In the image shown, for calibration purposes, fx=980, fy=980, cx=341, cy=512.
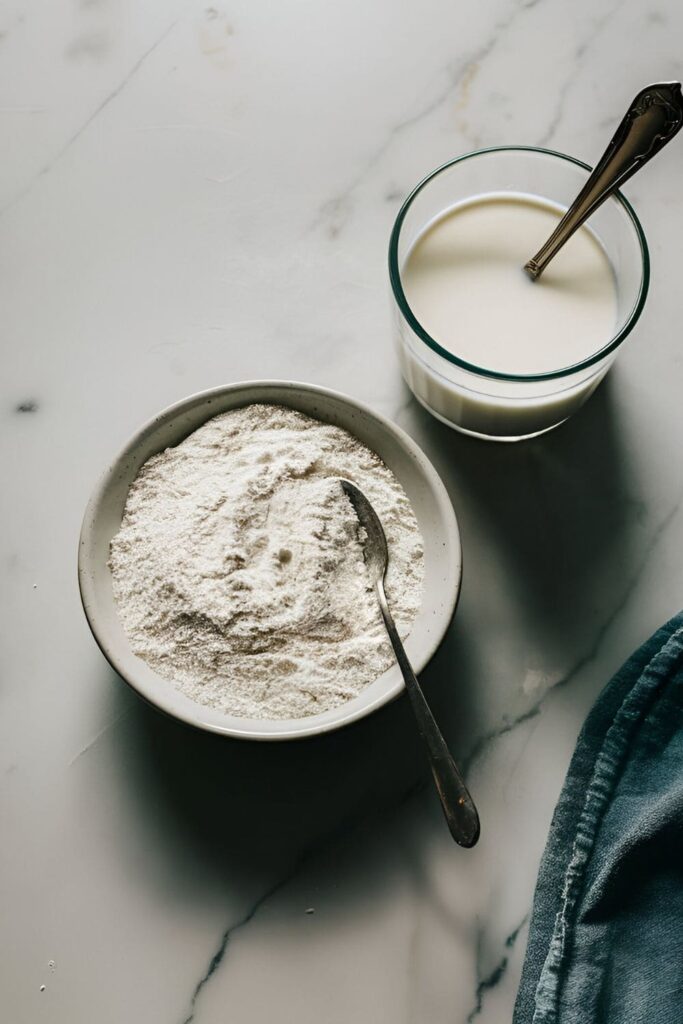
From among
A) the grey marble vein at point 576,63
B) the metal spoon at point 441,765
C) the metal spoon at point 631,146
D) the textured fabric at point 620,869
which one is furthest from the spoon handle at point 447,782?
the grey marble vein at point 576,63

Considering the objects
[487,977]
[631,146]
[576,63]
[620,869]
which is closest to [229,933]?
[487,977]

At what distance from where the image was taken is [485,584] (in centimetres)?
100

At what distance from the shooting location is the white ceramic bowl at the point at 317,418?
0.86 metres

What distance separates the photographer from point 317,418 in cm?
96

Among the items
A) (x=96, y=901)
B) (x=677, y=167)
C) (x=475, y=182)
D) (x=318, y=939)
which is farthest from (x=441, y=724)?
(x=677, y=167)

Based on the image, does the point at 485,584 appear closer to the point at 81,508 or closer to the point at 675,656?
the point at 675,656

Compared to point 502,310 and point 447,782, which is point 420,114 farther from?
point 447,782

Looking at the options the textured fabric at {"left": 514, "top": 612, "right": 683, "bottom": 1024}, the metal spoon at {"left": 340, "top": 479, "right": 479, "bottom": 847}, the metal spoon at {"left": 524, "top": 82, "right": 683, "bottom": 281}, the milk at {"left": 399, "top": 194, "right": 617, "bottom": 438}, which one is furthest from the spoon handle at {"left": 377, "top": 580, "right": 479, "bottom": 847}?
the metal spoon at {"left": 524, "top": 82, "right": 683, "bottom": 281}

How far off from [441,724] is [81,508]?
1.41ft

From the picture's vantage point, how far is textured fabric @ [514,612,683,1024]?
0.88 metres

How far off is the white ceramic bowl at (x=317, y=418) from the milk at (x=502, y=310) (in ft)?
0.27

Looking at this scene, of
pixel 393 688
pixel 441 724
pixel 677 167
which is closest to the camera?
pixel 393 688

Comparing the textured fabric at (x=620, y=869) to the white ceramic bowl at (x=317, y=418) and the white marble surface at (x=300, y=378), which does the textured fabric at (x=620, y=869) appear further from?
the white ceramic bowl at (x=317, y=418)

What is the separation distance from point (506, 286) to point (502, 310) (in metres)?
→ 0.03
